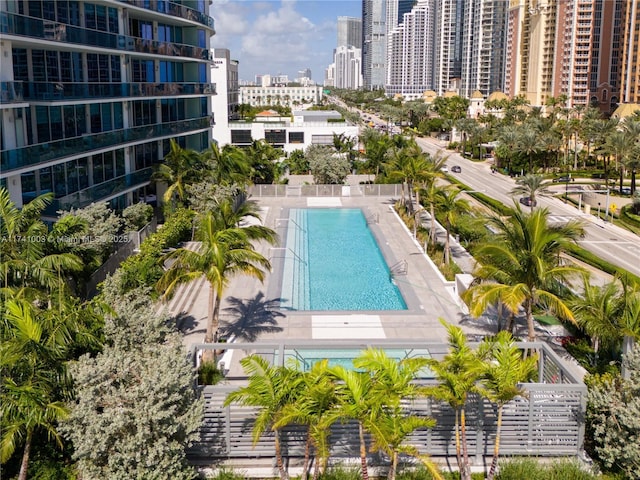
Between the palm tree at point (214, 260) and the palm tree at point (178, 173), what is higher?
the palm tree at point (178, 173)

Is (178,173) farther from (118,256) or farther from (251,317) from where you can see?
(251,317)

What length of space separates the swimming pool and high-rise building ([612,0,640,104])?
80.4m

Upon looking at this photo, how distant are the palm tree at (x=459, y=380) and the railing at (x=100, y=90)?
1821cm

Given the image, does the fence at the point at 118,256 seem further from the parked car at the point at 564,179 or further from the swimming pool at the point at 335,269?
the parked car at the point at 564,179

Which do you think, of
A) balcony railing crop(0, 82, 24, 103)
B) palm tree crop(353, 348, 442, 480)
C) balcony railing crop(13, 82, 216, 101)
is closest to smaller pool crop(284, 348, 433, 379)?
palm tree crop(353, 348, 442, 480)

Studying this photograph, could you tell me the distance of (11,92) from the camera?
2236 cm

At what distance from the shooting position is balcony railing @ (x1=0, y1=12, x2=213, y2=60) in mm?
22531

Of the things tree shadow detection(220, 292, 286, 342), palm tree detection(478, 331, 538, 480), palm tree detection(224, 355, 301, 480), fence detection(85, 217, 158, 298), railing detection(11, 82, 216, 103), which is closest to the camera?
palm tree detection(224, 355, 301, 480)

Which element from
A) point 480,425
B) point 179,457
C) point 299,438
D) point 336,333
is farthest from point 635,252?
point 179,457

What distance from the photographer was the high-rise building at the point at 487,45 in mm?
164625

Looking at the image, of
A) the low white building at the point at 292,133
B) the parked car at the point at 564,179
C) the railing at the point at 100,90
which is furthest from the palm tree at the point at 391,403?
the low white building at the point at 292,133

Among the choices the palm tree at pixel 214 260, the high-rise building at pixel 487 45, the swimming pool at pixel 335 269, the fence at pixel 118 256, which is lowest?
the swimming pool at pixel 335 269

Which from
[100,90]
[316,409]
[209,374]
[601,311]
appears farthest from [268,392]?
[100,90]

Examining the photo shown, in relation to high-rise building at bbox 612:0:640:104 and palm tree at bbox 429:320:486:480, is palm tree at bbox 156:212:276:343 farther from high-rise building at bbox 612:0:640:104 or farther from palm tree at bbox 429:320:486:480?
high-rise building at bbox 612:0:640:104
